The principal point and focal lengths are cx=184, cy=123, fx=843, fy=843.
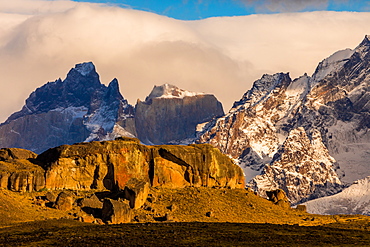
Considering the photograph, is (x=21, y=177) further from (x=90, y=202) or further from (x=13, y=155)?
(x=13, y=155)

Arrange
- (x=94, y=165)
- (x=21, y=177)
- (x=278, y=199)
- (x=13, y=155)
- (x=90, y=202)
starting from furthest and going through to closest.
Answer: (x=278, y=199), (x=13, y=155), (x=94, y=165), (x=21, y=177), (x=90, y=202)

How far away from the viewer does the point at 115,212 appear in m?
143

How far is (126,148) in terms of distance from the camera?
162 m

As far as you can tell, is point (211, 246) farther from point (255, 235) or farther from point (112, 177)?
point (112, 177)

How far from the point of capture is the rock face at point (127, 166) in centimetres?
15725

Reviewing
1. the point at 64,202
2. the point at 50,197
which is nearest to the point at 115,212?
the point at 64,202

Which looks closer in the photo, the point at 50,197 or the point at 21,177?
the point at 50,197

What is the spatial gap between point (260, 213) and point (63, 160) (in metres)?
39.0

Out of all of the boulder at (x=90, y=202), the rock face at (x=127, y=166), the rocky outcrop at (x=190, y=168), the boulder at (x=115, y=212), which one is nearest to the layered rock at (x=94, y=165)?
the rock face at (x=127, y=166)

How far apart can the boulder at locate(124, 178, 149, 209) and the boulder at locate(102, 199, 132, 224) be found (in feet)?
13.7

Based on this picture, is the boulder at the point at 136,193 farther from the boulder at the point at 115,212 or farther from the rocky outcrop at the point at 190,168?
the rocky outcrop at the point at 190,168

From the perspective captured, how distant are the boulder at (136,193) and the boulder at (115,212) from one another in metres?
4.18

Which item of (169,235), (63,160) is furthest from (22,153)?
(169,235)

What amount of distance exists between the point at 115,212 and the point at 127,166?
759 inches
